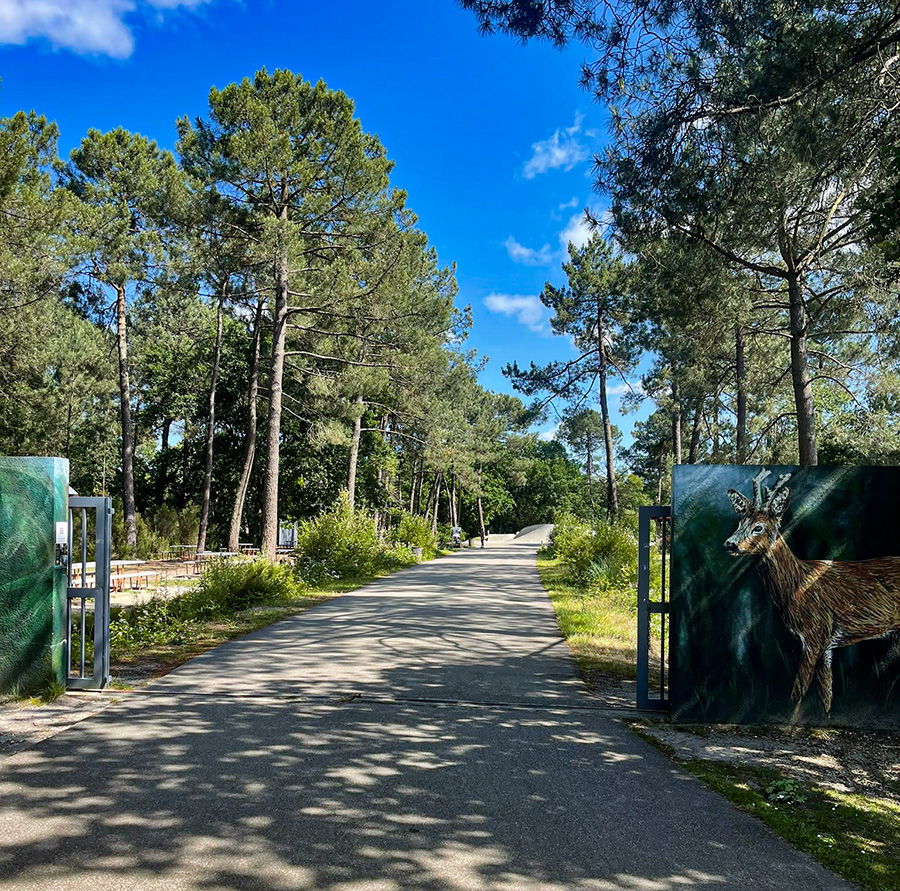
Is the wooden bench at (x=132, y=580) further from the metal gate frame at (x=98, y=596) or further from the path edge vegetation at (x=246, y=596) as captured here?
the metal gate frame at (x=98, y=596)

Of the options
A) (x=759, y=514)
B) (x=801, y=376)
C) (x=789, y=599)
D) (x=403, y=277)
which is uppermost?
(x=403, y=277)

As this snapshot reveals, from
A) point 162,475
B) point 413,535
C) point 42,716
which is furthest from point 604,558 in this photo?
point 162,475

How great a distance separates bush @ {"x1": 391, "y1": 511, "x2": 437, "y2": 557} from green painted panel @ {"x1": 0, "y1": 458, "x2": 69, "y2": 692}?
72.5 ft

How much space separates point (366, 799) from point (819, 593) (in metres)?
3.56

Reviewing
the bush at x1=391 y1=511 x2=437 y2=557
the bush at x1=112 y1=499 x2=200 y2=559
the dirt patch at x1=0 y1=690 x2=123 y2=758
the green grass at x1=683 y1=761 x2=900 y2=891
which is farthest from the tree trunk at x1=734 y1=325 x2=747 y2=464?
the bush at x1=112 y1=499 x2=200 y2=559

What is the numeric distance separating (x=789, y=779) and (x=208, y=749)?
11.7 ft

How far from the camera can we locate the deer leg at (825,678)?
514 cm

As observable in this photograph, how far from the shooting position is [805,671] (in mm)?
5180

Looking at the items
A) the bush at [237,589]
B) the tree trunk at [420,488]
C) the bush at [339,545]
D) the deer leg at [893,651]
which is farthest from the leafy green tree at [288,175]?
the tree trunk at [420,488]

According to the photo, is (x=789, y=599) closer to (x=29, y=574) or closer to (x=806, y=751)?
(x=806, y=751)

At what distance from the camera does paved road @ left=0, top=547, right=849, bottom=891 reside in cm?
300

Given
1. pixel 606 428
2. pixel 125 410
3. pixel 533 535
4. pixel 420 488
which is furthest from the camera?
pixel 533 535

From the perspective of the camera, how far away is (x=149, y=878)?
2.89 metres

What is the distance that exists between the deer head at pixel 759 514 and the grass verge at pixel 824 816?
153cm
